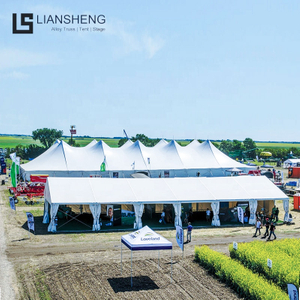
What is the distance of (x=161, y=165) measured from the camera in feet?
133

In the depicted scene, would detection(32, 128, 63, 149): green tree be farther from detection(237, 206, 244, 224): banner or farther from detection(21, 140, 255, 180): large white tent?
detection(237, 206, 244, 224): banner

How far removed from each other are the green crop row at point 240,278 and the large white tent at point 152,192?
697cm

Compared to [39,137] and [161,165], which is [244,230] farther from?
[39,137]

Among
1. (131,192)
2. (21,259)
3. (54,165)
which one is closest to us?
(21,259)

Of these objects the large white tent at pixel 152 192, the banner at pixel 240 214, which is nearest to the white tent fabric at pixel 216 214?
the large white tent at pixel 152 192

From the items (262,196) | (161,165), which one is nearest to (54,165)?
(161,165)

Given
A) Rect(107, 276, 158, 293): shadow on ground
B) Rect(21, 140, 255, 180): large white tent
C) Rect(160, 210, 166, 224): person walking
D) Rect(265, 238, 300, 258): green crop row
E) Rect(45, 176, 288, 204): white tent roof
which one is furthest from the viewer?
Rect(21, 140, 255, 180): large white tent

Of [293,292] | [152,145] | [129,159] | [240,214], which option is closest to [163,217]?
[240,214]

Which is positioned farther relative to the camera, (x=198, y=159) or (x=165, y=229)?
(x=198, y=159)

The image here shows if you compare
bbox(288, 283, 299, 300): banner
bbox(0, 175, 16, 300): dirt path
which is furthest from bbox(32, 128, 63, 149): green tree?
bbox(288, 283, 299, 300): banner

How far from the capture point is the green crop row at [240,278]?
11164mm

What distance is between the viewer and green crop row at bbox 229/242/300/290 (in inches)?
484

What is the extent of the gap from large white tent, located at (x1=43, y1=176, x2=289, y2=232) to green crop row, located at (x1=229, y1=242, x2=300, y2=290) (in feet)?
23.1

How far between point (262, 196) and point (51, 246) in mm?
12657
